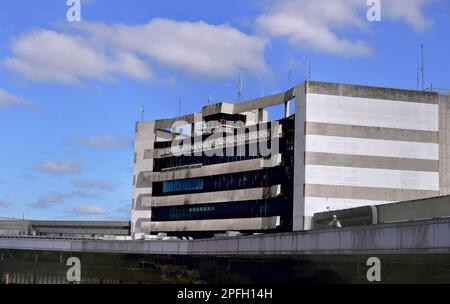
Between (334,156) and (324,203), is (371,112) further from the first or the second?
(324,203)

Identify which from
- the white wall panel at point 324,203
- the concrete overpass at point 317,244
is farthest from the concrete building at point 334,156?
the concrete overpass at point 317,244

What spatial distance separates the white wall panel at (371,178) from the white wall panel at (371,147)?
211 centimetres

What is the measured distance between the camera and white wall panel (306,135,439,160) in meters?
74.4

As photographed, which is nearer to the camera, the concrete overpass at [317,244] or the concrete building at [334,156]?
the concrete overpass at [317,244]

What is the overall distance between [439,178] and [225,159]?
3110cm

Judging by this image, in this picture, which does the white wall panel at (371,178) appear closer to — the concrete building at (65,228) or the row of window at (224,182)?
the row of window at (224,182)

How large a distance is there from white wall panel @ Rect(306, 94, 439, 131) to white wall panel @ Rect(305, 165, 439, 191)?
577cm

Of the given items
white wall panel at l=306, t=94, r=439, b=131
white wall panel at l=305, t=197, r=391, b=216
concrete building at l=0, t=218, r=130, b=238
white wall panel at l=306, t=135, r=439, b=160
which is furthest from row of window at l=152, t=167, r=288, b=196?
concrete building at l=0, t=218, r=130, b=238

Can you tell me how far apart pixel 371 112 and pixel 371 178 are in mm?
8283

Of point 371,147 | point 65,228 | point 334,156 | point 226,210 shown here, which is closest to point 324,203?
point 334,156

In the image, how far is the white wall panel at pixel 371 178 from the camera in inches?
2908

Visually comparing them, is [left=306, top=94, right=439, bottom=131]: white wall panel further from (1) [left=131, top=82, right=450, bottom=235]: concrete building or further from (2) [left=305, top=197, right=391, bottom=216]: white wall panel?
(2) [left=305, top=197, right=391, bottom=216]: white wall panel
